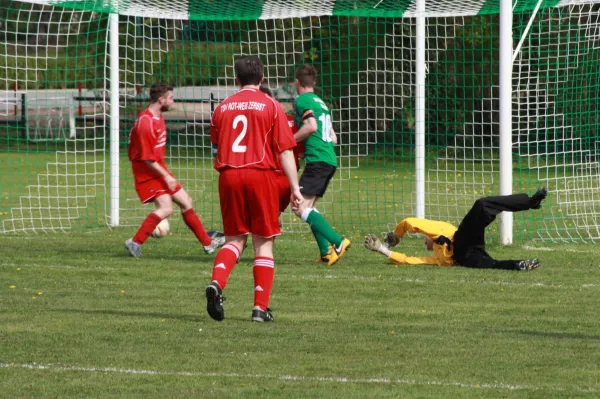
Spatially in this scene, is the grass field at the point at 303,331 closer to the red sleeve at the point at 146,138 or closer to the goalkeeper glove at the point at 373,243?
the goalkeeper glove at the point at 373,243

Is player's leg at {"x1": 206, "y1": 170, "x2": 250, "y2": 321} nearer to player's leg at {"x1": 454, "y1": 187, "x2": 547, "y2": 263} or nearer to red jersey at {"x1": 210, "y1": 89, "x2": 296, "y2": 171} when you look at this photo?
red jersey at {"x1": 210, "y1": 89, "x2": 296, "y2": 171}

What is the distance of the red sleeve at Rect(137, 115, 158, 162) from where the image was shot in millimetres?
11695

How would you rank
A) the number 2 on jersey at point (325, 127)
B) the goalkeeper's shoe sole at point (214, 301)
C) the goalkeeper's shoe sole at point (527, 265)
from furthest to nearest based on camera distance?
1. the number 2 on jersey at point (325, 127)
2. the goalkeeper's shoe sole at point (527, 265)
3. the goalkeeper's shoe sole at point (214, 301)

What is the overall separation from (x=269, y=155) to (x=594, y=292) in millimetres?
3276

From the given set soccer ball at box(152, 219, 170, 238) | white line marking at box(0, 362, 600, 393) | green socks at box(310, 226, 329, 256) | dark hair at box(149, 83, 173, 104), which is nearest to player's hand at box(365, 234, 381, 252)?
green socks at box(310, 226, 329, 256)

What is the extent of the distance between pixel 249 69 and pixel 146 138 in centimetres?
409

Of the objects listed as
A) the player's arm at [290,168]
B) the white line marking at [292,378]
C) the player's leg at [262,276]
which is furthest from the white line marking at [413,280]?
the white line marking at [292,378]

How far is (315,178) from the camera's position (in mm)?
11500

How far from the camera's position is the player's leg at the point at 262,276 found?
309 inches

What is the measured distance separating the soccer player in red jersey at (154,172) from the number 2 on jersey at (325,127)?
1.60 m

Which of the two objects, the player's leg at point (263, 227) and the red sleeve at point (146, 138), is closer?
the player's leg at point (263, 227)

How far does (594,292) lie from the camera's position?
940 cm

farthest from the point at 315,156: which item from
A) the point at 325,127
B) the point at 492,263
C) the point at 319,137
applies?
the point at 492,263

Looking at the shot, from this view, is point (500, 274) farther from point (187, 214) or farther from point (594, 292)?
point (187, 214)
